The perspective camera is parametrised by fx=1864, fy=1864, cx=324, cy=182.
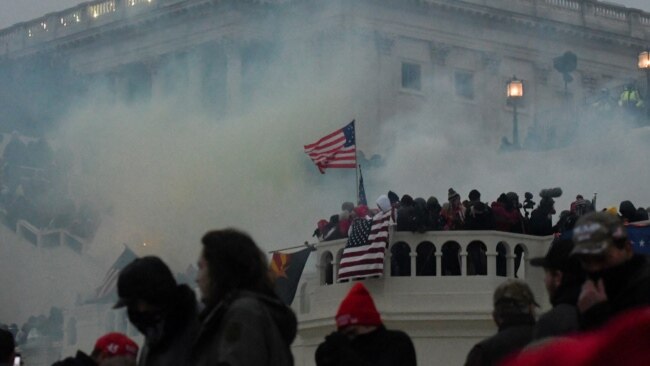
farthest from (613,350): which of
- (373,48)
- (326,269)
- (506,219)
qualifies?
(373,48)

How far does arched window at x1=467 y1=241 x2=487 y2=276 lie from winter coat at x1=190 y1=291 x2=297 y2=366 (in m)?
12.7

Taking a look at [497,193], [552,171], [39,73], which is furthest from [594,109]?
[39,73]

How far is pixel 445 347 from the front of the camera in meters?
19.3

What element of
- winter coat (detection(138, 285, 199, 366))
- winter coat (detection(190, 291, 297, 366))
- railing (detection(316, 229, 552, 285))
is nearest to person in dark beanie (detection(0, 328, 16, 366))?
winter coat (detection(138, 285, 199, 366))

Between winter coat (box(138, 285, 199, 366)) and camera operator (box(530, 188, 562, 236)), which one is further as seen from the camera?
camera operator (box(530, 188, 562, 236))

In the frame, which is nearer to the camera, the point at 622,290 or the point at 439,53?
the point at 622,290

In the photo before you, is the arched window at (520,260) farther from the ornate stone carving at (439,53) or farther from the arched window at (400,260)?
the ornate stone carving at (439,53)

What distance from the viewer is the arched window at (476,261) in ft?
64.3

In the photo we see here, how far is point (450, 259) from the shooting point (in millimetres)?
19656

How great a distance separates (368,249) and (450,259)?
3.72 feet

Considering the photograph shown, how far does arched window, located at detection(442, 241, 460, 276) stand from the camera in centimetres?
1953

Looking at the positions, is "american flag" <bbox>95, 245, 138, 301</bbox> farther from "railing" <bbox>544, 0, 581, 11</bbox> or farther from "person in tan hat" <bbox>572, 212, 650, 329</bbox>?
"railing" <bbox>544, 0, 581, 11</bbox>

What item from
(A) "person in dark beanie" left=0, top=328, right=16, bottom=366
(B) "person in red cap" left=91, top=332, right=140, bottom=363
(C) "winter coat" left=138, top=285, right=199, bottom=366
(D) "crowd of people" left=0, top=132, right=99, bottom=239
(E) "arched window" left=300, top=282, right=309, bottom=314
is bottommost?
(E) "arched window" left=300, top=282, right=309, bottom=314

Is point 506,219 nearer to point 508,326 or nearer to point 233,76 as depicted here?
point 508,326
